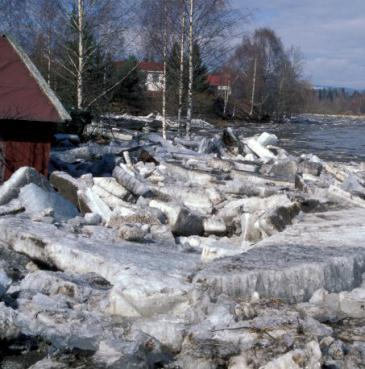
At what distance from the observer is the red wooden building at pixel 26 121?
833cm

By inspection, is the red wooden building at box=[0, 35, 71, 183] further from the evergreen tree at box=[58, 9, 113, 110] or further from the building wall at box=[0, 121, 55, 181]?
the evergreen tree at box=[58, 9, 113, 110]

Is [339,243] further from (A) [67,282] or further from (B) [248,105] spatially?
(B) [248,105]

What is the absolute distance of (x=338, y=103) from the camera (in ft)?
399

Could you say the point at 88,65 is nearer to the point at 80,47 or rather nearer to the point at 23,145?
the point at 80,47

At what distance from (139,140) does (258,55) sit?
149ft

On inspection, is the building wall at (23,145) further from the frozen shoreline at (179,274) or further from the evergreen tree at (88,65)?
the evergreen tree at (88,65)

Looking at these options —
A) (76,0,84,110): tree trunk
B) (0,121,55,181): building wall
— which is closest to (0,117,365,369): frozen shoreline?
(0,121,55,181): building wall

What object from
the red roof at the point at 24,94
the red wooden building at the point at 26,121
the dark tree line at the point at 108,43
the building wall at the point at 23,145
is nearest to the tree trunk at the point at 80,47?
the dark tree line at the point at 108,43

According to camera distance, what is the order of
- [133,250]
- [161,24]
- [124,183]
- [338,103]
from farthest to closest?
[338,103]
[161,24]
[124,183]
[133,250]

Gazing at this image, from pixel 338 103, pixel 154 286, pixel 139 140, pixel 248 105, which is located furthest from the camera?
pixel 338 103

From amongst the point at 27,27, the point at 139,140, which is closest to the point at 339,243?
the point at 139,140

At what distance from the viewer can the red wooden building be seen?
8328 mm

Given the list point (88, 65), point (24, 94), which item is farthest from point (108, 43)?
point (24, 94)

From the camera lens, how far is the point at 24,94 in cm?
854
